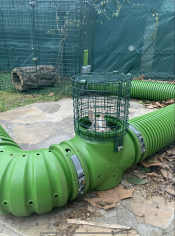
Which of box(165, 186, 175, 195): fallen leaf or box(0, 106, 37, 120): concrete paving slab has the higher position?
box(0, 106, 37, 120): concrete paving slab

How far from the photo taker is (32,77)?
566 centimetres

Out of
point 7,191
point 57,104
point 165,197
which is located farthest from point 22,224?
point 57,104

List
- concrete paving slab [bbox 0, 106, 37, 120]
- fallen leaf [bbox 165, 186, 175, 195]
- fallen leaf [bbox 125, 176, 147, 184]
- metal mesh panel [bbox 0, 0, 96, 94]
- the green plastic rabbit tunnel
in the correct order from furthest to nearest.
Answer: metal mesh panel [bbox 0, 0, 96, 94], concrete paving slab [bbox 0, 106, 37, 120], fallen leaf [bbox 125, 176, 147, 184], fallen leaf [bbox 165, 186, 175, 195], the green plastic rabbit tunnel

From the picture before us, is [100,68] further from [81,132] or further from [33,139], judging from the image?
[81,132]

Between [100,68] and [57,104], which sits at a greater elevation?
[100,68]

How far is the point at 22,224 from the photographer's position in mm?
1695

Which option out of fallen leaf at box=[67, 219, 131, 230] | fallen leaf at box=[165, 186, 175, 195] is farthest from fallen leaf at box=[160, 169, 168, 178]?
fallen leaf at box=[67, 219, 131, 230]

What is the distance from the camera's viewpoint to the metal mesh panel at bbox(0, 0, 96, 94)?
18.0 feet

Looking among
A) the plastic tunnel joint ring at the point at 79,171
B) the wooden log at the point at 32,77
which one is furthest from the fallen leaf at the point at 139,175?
the wooden log at the point at 32,77

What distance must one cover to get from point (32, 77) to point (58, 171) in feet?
14.8

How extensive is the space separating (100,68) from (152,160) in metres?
5.83

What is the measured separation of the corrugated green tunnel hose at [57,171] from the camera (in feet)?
4.99

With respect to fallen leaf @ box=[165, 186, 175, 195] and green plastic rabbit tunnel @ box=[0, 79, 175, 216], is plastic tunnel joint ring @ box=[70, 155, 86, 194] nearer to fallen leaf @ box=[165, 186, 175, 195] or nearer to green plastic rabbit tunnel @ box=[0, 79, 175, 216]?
green plastic rabbit tunnel @ box=[0, 79, 175, 216]

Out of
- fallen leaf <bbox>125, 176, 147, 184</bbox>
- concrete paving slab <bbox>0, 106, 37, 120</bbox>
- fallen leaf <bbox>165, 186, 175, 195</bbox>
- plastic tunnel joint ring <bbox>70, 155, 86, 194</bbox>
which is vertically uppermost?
plastic tunnel joint ring <bbox>70, 155, 86, 194</bbox>
